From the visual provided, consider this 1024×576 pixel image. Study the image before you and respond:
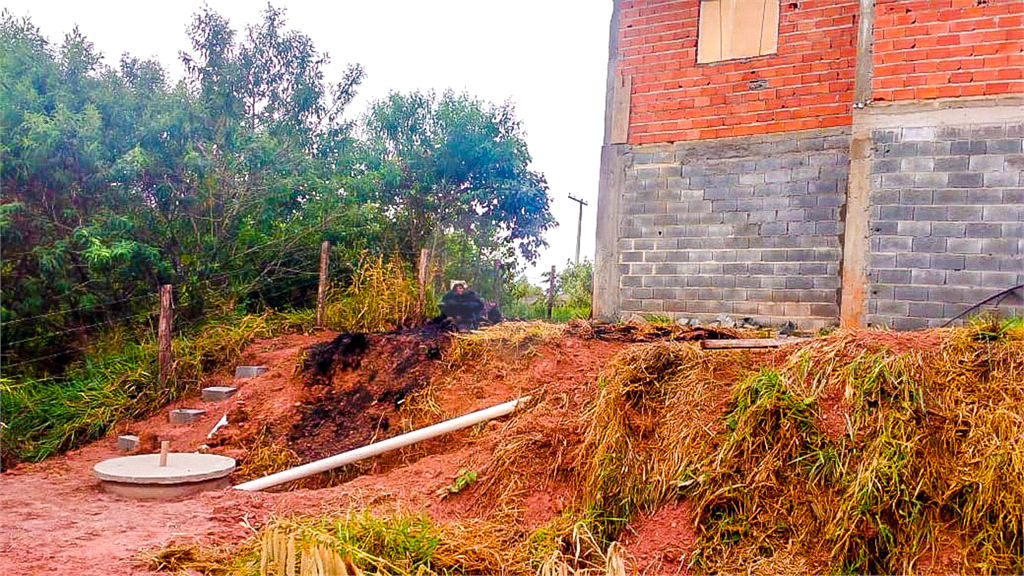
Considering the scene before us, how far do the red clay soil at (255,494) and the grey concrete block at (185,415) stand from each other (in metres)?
0.07

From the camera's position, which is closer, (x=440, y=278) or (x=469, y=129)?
(x=440, y=278)

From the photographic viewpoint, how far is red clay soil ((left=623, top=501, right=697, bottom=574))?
3.78 m

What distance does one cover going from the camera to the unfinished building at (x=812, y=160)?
554 centimetres

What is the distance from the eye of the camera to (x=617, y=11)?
7488 mm

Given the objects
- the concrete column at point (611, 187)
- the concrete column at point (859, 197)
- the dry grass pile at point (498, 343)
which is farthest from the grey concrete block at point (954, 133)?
the dry grass pile at point (498, 343)

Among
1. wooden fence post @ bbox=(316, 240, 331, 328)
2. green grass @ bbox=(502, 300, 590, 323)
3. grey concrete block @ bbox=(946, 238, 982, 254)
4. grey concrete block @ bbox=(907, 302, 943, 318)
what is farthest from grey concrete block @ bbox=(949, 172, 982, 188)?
wooden fence post @ bbox=(316, 240, 331, 328)

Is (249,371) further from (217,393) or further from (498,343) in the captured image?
(498,343)

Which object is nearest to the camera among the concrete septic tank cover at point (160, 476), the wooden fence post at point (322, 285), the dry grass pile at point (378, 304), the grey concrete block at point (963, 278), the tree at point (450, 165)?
the concrete septic tank cover at point (160, 476)

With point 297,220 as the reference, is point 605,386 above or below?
below

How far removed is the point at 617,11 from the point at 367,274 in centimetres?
406

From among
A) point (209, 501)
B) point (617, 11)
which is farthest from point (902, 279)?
point (209, 501)

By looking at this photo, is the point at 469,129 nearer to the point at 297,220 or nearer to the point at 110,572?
the point at 297,220

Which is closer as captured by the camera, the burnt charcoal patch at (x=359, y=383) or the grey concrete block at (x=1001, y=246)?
the grey concrete block at (x=1001, y=246)

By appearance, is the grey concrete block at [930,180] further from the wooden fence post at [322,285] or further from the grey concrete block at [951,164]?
the wooden fence post at [322,285]
